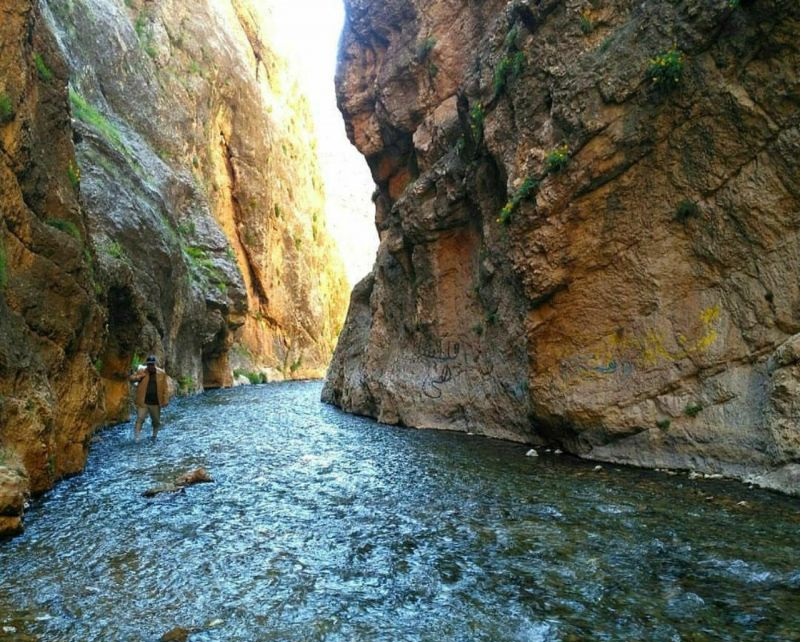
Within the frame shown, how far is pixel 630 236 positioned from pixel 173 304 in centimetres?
2468

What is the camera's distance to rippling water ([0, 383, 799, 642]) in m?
4.96

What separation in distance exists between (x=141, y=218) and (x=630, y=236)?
22.7 m

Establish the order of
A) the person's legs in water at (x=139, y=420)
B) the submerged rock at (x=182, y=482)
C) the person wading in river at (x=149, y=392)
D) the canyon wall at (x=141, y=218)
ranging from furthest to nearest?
the person wading in river at (x=149, y=392), the person's legs in water at (x=139, y=420), the canyon wall at (x=141, y=218), the submerged rock at (x=182, y=482)

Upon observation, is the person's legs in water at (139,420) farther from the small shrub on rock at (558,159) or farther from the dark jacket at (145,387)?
the small shrub on rock at (558,159)

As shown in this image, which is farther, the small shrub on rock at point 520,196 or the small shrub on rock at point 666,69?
the small shrub on rock at point 520,196

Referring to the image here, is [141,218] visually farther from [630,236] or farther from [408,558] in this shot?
[408,558]

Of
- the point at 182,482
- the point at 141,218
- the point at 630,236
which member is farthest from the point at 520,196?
the point at 141,218

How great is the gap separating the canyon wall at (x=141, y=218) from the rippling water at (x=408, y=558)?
159cm

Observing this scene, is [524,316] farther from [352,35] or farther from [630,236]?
[352,35]

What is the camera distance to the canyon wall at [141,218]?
31.2 feet

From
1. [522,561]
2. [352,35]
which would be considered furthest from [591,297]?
[352,35]

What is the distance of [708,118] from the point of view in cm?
1004

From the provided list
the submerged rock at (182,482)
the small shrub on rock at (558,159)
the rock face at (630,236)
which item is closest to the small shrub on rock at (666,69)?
the rock face at (630,236)

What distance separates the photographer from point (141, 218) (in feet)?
89.2
